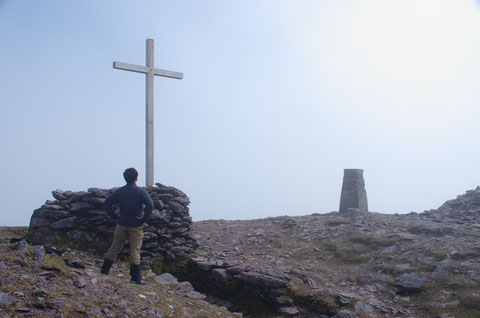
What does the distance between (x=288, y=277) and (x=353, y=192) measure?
8.47m

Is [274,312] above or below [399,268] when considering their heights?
below

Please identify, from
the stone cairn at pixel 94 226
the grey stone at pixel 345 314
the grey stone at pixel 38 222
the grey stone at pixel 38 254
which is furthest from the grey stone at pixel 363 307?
Result: the grey stone at pixel 38 222

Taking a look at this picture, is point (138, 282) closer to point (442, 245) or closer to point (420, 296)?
point (420, 296)

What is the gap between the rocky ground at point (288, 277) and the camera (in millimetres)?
6891

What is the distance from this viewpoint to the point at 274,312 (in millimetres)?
9641

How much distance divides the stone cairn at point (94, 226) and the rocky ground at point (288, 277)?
63cm

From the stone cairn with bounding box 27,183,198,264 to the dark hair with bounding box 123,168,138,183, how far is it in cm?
255

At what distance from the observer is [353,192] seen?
58.7 ft

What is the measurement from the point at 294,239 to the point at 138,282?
6644 mm

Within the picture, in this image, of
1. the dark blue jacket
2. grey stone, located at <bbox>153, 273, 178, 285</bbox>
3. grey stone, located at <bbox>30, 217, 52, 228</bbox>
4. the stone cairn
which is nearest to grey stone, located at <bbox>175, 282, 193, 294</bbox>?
grey stone, located at <bbox>153, 273, 178, 285</bbox>

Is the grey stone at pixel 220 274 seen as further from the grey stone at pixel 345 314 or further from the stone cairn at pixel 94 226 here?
the grey stone at pixel 345 314

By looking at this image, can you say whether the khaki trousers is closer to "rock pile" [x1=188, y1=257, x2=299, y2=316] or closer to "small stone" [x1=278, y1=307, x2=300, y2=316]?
"rock pile" [x1=188, y1=257, x2=299, y2=316]

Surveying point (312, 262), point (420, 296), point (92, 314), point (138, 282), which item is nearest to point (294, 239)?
point (312, 262)

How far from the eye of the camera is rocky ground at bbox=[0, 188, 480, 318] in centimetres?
689
